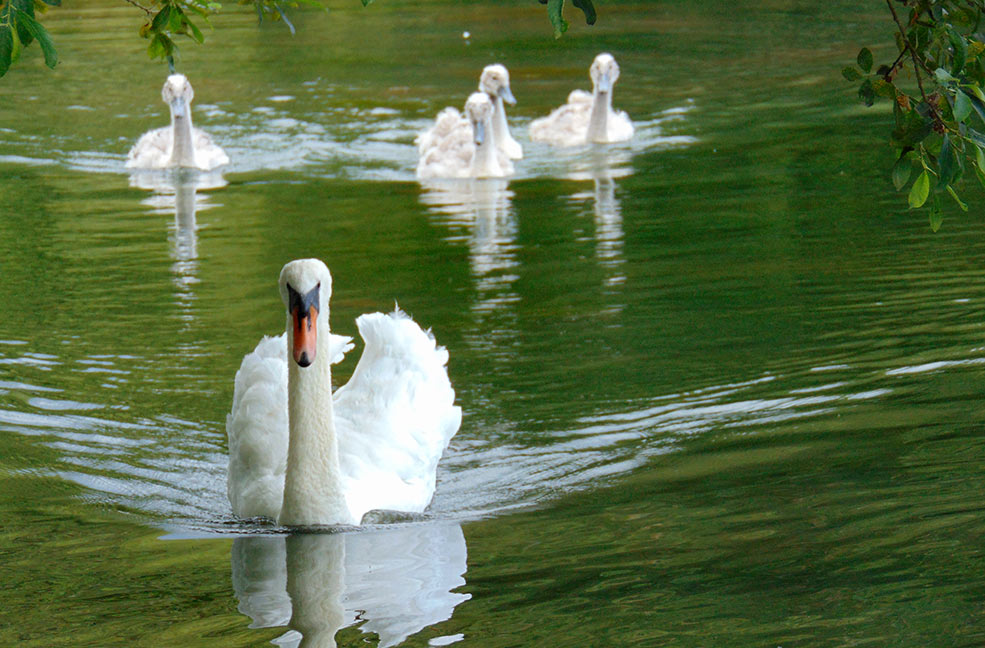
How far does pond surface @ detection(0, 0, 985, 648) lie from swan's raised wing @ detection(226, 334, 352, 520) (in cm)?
20

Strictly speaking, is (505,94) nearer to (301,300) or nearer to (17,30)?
(301,300)

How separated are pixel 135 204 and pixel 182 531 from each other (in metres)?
10.3

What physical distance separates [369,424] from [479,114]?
34.4ft

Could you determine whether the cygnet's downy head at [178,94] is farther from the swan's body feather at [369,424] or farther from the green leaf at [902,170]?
the green leaf at [902,170]

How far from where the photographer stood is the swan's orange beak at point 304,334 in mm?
6812

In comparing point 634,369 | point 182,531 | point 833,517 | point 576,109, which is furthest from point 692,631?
point 576,109

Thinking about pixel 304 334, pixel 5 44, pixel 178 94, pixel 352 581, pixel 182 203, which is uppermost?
pixel 5 44

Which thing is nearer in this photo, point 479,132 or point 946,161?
point 946,161

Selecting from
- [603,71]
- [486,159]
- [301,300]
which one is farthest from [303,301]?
[603,71]

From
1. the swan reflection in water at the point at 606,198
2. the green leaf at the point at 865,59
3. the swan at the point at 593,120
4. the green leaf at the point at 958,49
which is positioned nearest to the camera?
the green leaf at the point at 958,49

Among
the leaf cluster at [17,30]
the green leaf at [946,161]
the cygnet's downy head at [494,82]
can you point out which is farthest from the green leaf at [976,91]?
the cygnet's downy head at [494,82]

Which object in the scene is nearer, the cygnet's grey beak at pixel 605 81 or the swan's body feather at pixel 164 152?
the swan's body feather at pixel 164 152

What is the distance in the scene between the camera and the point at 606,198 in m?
16.1

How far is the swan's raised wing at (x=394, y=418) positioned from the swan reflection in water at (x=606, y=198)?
12.8ft
